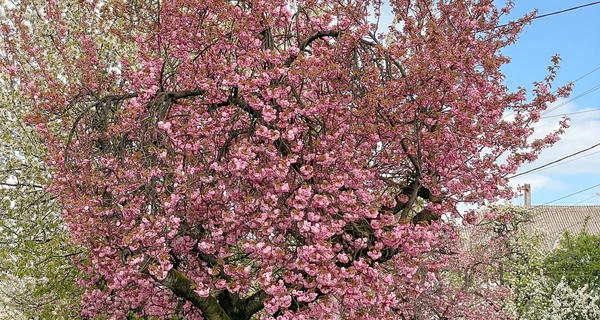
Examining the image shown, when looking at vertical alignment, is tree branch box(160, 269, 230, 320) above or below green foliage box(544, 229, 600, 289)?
below

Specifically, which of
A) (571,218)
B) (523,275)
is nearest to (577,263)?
(523,275)

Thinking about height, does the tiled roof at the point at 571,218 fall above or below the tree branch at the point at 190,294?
above

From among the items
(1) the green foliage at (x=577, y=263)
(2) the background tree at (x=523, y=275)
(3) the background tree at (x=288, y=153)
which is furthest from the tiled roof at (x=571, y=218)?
(3) the background tree at (x=288, y=153)

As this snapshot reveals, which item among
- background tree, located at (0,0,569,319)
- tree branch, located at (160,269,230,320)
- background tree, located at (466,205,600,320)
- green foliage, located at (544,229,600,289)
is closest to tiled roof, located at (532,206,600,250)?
green foliage, located at (544,229,600,289)

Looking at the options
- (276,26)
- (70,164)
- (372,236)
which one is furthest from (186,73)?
(372,236)

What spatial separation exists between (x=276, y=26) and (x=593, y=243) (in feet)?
73.2

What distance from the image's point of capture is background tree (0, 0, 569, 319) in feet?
24.6

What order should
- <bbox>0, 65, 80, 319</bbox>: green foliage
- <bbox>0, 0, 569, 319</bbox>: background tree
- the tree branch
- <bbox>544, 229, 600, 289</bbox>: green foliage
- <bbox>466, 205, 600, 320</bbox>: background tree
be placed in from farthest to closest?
<bbox>544, 229, 600, 289</bbox>: green foliage, <bbox>466, 205, 600, 320</bbox>: background tree, <bbox>0, 65, 80, 319</bbox>: green foliage, the tree branch, <bbox>0, 0, 569, 319</bbox>: background tree

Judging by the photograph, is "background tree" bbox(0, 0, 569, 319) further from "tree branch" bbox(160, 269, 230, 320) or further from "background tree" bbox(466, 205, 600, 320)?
"background tree" bbox(466, 205, 600, 320)

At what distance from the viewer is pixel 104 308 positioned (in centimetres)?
1044

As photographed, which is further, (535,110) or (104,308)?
(104,308)

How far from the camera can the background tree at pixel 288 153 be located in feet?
24.6

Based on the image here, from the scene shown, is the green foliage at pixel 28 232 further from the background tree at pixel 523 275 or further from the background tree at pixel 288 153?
the background tree at pixel 523 275

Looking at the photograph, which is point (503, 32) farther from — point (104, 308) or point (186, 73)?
point (104, 308)
